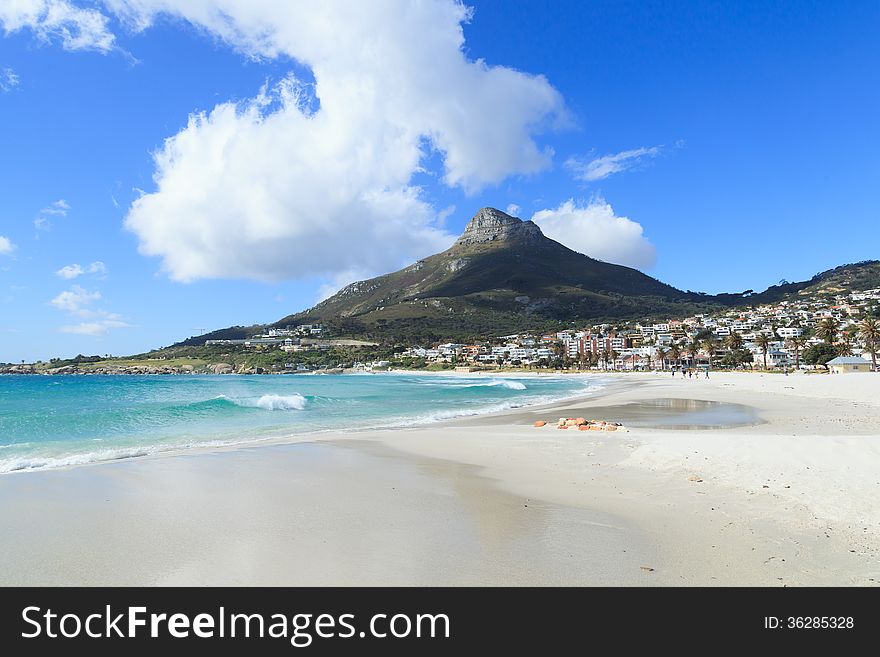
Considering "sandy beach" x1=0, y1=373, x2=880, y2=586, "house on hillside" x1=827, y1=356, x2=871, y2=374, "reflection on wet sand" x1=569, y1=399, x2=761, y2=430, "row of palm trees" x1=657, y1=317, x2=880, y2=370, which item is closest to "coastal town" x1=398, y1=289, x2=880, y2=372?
"row of palm trees" x1=657, y1=317, x2=880, y2=370

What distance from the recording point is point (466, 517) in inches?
262

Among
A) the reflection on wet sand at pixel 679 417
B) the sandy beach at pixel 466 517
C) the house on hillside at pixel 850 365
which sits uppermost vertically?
the sandy beach at pixel 466 517

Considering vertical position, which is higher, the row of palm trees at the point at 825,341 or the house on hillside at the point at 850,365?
the row of palm trees at the point at 825,341

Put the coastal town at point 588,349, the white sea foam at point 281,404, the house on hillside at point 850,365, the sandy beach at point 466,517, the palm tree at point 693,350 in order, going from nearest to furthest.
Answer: the sandy beach at point 466,517, the white sea foam at point 281,404, the house on hillside at point 850,365, the palm tree at point 693,350, the coastal town at point 588,349

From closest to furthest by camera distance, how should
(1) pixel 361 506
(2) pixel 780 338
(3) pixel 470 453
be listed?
1. (1) pixel 361 506
2. (3) pixel 470 453
3. (2) pixel 780 338

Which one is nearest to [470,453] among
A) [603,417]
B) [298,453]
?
[298,453]

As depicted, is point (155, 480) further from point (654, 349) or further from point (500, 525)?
point (654, 349)

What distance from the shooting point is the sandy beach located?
4758 mm

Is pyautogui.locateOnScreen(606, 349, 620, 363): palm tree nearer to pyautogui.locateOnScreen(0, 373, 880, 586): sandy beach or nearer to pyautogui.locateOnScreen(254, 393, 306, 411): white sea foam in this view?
pyautogui.locateOnScreen(254, 393, 306, 411): white sea foam

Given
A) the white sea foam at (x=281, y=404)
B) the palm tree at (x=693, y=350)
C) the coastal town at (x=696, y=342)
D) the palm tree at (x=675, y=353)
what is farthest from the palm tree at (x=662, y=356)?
the white sea foam at (x=281, y=404)

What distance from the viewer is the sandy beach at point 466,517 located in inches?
187

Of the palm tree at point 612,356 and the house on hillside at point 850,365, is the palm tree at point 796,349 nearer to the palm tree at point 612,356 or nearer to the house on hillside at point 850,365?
the house on hillside at point 850,365

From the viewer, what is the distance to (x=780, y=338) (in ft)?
398
